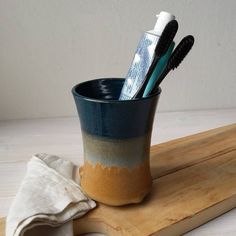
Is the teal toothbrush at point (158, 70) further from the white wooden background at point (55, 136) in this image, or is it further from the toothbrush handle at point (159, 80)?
the white wooden background at point (55, 136)

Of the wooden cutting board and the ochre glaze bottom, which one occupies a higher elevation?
the ochre glaze bottom

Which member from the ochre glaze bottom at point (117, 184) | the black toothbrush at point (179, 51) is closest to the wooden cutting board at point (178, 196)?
the ochre glaze bottom at point (117, 184)

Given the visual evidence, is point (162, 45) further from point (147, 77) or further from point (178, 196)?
point (178, 196)

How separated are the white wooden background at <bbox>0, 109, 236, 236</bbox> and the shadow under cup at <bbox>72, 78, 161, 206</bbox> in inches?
3.2

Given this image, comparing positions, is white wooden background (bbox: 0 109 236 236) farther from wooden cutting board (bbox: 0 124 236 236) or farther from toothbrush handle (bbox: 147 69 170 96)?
toothbrush handle (bbox: 147 69 170 96)

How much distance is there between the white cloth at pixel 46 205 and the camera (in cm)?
26

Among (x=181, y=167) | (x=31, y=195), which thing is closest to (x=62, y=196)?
(x=31, y=195)

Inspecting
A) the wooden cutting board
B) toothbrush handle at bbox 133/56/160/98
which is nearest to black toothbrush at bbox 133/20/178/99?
toothbrush handle at bbox 133/56/160/98

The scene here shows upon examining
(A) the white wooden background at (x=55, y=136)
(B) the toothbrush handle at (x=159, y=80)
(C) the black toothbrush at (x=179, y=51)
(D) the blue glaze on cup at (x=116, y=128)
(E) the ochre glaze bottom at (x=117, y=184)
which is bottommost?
(A) the white wooden background at (x=55, y=136)

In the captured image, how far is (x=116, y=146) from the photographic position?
29 cm

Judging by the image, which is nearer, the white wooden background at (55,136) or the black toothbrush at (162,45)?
the black toothbrush at (162,45)

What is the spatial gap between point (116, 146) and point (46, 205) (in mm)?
77

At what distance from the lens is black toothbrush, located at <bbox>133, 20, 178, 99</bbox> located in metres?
0.27

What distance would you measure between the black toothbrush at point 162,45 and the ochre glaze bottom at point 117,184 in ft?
0.23
